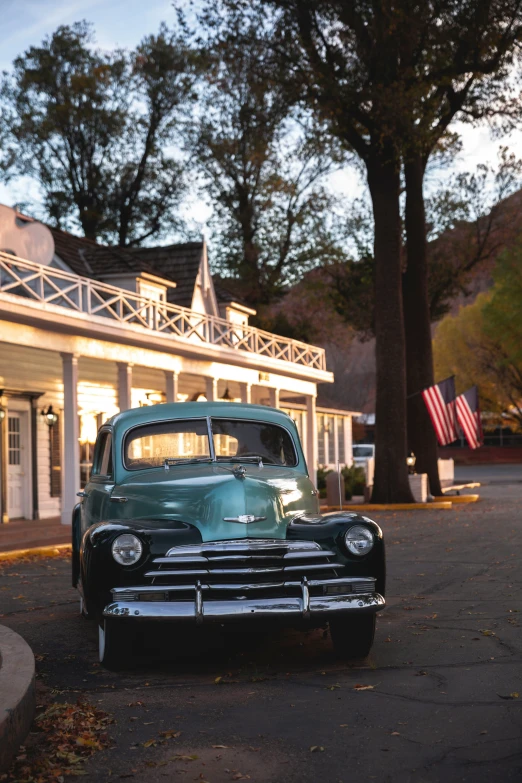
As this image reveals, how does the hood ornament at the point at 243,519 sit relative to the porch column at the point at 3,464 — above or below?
below

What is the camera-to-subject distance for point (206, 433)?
362 inches

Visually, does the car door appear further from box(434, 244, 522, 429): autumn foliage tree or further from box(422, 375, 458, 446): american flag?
box(434, 244, 522, 429): autumn foliage tree

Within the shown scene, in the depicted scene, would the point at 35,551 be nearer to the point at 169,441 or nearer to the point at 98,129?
the point at 169,441

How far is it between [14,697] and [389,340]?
24922 mm

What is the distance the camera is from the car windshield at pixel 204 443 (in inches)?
358

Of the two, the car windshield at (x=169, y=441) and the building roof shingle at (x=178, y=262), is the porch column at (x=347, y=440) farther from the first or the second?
the car windshield at (x=169, y=441)

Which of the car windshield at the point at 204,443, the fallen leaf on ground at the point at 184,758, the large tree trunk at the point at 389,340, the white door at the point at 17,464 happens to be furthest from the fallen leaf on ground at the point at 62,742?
the large tree trunk at the point at 389,340

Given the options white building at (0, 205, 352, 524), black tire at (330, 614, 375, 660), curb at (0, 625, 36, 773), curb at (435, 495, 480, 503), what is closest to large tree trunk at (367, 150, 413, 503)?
curb at (435, 495, 480, 503)

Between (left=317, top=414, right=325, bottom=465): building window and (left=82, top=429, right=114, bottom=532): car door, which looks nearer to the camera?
(left=82, top=429, right=114, bottom=532): car door

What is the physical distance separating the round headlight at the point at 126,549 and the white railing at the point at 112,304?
11.6 metres

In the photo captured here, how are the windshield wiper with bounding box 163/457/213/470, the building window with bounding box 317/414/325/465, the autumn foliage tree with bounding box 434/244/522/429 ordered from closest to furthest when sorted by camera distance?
the windshield wiper with bounding box 163/457/213/470, the building window with bounding box 317/414/325/465, the autumn foliage tree with bounding box 434/244/522/429

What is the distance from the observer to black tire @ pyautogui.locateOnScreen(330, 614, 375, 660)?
7574 millimetres

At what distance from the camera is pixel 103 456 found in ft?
32.0

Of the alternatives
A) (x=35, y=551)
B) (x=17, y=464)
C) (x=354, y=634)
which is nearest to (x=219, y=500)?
(x=354, y=634)
